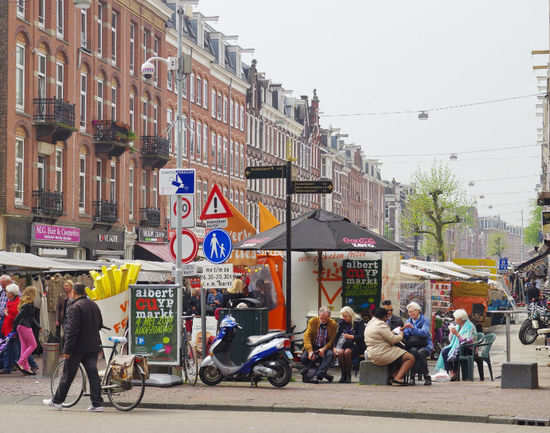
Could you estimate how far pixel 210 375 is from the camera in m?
16.5

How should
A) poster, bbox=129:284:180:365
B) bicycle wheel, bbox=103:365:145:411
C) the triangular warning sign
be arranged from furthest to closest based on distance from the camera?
the triangular warning sign, poster, bbox=129:284:180:365, bicycle wheel, bbox=103:365:145:411

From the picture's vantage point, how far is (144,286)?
16.1m

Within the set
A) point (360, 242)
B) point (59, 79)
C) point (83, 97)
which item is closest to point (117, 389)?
point (360, 242)

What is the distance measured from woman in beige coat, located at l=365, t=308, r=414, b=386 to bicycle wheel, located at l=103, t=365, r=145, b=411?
4.40 metres

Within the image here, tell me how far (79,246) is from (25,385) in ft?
80.8

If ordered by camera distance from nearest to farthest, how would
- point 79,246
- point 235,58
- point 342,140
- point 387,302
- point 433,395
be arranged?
point 433,395 → point 387,302 → point 79,246 → point 235,58 → point 342,140

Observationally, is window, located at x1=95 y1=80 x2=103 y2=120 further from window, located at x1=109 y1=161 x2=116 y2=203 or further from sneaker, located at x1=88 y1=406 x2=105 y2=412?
sneaker, located at x1=88 y1=406 x2=105 y2=412

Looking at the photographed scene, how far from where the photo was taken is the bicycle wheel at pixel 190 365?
16500 millimetres

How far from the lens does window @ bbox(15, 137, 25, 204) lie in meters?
36.1

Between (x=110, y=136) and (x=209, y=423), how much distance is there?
32093 mm

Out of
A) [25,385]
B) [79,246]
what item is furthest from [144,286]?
[79,246]

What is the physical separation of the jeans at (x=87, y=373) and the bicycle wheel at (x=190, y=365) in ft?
10.1

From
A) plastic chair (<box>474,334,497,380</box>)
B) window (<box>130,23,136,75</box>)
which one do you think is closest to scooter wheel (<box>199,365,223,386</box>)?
plastic chair (<box>474,334,497,380</box>)

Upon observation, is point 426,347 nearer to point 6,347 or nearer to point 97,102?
point 6,347
